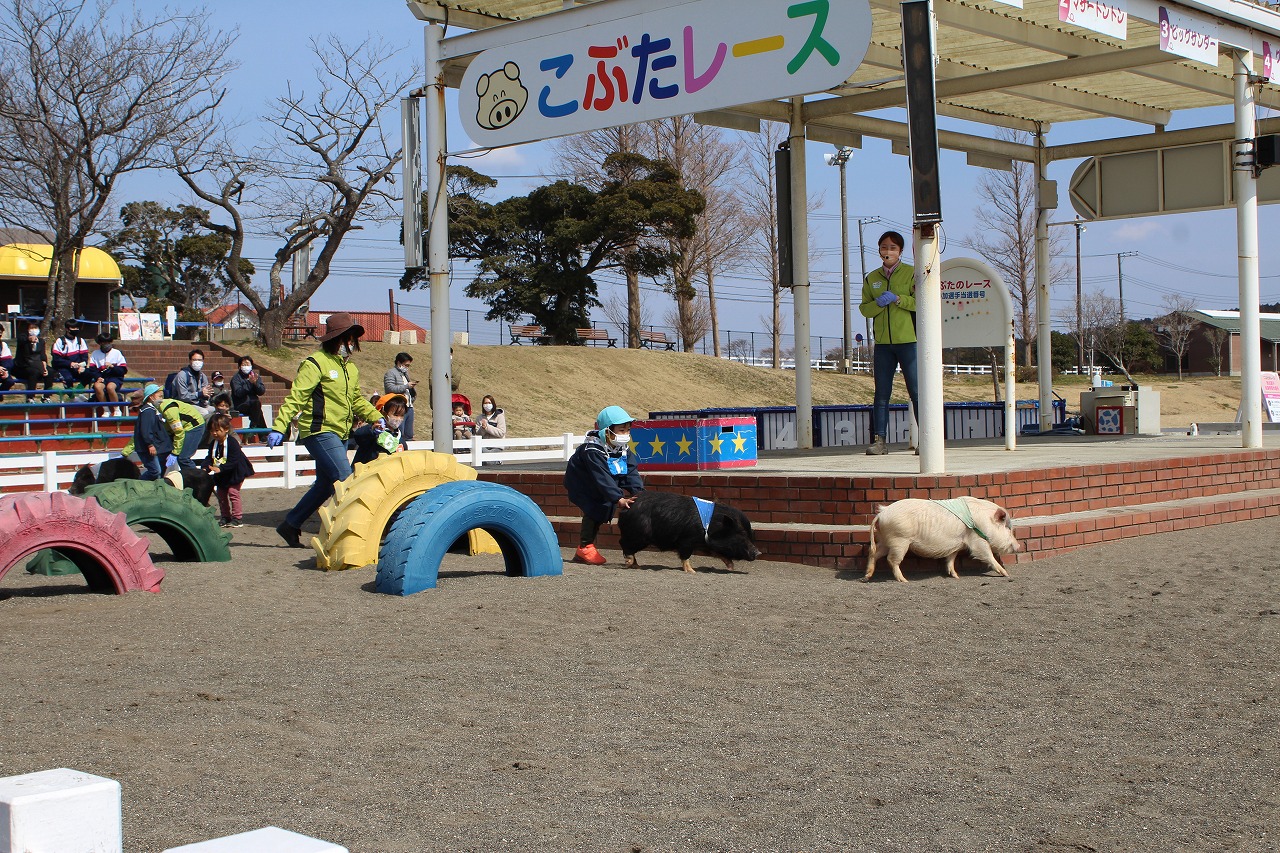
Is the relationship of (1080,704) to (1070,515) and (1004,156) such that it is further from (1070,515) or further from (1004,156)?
(1004,156)

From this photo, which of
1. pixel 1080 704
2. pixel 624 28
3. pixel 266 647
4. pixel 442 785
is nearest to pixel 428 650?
pixel 266 647

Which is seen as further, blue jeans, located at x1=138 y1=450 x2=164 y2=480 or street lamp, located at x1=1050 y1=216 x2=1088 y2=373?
street lamp, located at x1=1050 y1=216 x2=1088 y2=373

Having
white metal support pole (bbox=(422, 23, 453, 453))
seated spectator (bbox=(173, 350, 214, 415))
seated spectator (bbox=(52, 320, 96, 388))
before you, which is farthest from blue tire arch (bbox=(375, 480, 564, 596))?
seated spectator (bbox=(52, 320, 96, 388))

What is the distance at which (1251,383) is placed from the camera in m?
12.6

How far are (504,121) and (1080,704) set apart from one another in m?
8.11

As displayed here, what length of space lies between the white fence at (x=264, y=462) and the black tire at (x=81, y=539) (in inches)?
339

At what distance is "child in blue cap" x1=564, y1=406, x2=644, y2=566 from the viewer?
9523 mm

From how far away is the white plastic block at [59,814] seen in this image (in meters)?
2.46

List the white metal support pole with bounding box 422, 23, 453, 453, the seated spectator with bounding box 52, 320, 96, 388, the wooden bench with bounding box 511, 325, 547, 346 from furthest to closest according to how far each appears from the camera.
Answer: the wooden bench with bounding box 511, 325, 547, 346
the seated spectator with bounding box 52, 320, 96, 388
the white metal support pole with bounding box 422, 23, 453, 453

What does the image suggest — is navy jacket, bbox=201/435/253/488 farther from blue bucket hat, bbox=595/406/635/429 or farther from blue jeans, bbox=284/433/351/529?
blue bucket hat, bbox=595/406/635/429

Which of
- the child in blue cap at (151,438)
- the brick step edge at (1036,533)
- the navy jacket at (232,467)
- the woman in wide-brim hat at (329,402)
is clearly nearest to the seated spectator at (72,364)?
the child in blue cap at (151,438)

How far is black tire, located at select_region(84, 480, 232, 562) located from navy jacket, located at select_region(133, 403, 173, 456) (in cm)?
328

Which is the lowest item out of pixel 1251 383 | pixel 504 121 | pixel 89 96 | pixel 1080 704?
pixel 1080 704

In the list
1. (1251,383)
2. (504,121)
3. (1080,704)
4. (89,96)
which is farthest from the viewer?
(89,96)
